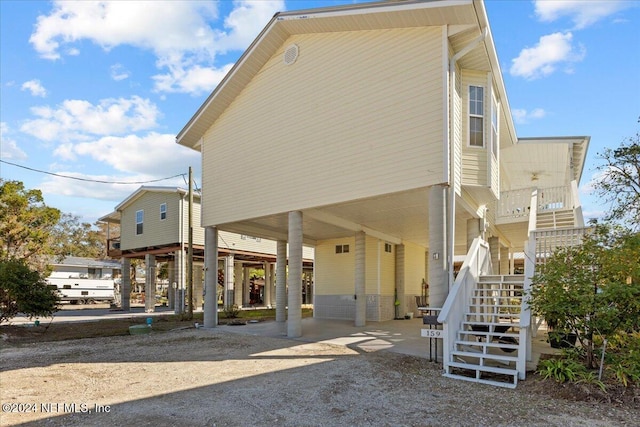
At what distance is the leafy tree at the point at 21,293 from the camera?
14164 millimetres

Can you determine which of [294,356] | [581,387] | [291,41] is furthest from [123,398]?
[291,41]

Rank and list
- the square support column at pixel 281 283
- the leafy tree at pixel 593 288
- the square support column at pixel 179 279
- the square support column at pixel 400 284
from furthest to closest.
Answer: the square support column at pixel 179 279 → the square support column at pixel 400 284 → the square support column at pixel 281 283 → the leafy tree at pixel 593 288

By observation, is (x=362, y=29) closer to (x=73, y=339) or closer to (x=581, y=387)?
(x=581, y=387)

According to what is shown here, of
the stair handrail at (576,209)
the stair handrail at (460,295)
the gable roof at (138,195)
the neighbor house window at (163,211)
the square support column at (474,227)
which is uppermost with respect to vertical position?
the gable roof at (138,195)

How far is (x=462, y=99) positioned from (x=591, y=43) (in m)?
3.01

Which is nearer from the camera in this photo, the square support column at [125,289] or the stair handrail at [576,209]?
the stair handrail at [576,209]

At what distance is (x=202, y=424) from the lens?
5.07 metres

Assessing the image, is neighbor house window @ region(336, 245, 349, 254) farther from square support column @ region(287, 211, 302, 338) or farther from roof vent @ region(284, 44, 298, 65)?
roof vent @ region(284, 44, 298, 65)

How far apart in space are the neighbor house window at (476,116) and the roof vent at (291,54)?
522 cm

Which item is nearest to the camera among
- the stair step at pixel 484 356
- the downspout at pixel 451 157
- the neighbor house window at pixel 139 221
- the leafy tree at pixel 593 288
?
the leafy tree at pixel 593 288

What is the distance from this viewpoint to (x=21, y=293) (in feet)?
46.9

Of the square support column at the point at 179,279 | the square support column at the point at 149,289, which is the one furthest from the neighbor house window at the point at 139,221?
the square support column at the point at 179,279

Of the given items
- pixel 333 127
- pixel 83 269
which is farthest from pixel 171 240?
pixel 83 269

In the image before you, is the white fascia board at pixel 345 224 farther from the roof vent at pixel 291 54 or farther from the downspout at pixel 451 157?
the roof vent at pixel 291 54
